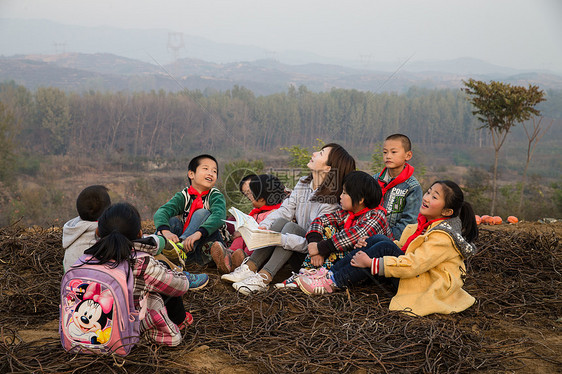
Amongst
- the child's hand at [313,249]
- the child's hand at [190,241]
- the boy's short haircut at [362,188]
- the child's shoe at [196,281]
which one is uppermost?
the boy's short haircut at [362,188]

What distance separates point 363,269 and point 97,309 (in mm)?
2052

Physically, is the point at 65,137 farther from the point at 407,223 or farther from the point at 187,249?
the point at 407,223

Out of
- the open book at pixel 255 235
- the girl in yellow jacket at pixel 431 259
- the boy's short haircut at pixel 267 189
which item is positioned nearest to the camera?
the girl in yellow jacket at pixel 431 259

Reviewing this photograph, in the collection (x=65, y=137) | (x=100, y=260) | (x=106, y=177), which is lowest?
(x=106, y=177)

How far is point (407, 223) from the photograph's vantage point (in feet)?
13.7

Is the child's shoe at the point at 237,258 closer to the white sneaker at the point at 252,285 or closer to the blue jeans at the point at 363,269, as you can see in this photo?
the white sneaker at the point at 252,285

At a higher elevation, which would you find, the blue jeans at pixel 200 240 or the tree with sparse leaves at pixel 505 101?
the tree with sparse leaves at pixel 505 101

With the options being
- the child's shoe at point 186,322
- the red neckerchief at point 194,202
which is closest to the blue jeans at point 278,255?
the red neckerchief at point 194,202

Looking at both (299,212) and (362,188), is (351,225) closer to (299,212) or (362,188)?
(362,188)

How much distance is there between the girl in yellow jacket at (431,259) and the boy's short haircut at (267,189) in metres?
1.32

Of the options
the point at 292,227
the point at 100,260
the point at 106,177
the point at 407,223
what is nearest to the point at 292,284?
the point at 292,227

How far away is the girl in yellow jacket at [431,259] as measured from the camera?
329 centimetres

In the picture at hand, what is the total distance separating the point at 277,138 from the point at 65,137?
24.0 ft

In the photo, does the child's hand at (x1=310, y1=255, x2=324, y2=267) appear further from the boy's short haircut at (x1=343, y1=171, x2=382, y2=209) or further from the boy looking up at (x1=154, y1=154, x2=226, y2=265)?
the boy looking up at (x1=154, y1=154, x2=226, y2=265)
